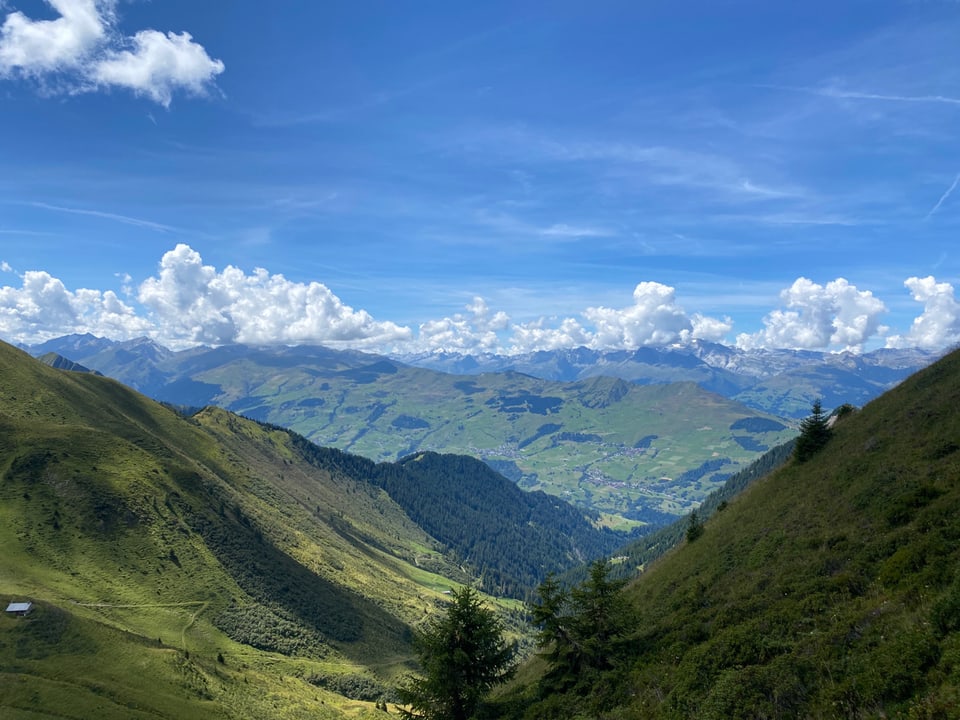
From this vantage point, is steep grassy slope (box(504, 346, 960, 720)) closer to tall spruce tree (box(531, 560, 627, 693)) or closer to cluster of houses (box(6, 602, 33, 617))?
tall spruce tree (box(531, 560, 627, 693))

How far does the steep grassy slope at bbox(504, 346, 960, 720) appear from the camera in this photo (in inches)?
802

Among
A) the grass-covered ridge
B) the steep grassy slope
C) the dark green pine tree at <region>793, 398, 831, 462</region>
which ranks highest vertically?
the dark green pine tree at <region>793, 398, 831, 462</region>

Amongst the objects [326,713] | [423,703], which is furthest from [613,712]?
[326,713]

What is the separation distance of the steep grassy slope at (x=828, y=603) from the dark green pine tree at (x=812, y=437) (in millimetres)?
6237

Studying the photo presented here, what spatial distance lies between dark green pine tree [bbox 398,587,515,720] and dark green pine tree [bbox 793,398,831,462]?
174ft

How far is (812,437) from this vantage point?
233 feet

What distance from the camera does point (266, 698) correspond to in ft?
422

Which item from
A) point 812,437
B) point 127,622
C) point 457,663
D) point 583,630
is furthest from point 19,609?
point 812,437

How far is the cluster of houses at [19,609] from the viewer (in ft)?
367

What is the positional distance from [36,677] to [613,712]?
122641 millimetres

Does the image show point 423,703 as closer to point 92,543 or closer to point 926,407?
point 926,407

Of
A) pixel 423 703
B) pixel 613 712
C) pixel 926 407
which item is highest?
pixel 926 407

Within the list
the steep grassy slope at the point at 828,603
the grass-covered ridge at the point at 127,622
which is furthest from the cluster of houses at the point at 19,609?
the steep grassy slope at the point at 828,603

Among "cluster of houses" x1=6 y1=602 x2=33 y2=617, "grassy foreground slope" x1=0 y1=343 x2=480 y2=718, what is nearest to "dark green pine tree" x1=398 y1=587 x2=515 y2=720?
"grassy foreground slope" x1=0 y1=343 x2=480 y2=718
